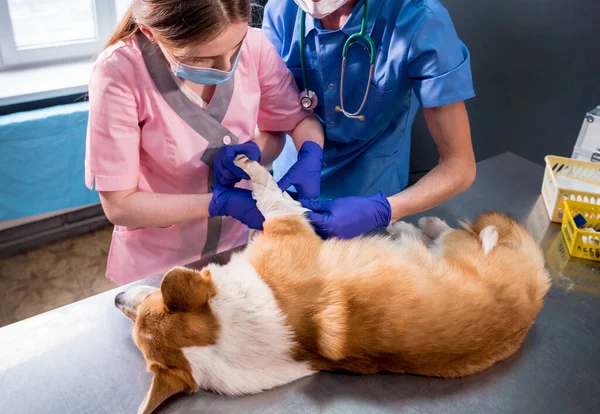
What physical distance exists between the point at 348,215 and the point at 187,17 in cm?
67

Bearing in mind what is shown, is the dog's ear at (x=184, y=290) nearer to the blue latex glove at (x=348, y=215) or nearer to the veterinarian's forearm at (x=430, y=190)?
the blue latex glove at (x=348, y=215)

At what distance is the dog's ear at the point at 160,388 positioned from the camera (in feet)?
3.39

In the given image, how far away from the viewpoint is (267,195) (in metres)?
1.39

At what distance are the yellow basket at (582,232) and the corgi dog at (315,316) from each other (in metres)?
0.28

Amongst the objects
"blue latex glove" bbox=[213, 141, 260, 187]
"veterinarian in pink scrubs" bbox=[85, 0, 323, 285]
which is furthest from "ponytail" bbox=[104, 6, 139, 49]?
"blue latex glove" bbox=[213, 141, 260, 187]

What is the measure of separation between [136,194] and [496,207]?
124cm

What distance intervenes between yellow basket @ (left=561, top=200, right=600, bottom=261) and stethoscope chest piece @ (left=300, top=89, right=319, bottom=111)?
2.94 feet

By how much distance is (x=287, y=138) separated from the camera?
6.13ft

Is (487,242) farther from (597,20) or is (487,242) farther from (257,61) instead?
(597,20)

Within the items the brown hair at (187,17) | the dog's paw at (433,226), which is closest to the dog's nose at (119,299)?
the brown hair at (187,17)

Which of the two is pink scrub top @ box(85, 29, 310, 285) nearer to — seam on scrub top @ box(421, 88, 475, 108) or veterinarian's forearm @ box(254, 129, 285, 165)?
veterinarian's forearm @ box(254, 129, 285, 165)

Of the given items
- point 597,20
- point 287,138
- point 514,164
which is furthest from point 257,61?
point 597,20

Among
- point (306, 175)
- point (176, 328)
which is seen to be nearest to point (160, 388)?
point (176, 328)

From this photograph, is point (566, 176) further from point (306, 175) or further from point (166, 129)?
point (166, 129)
